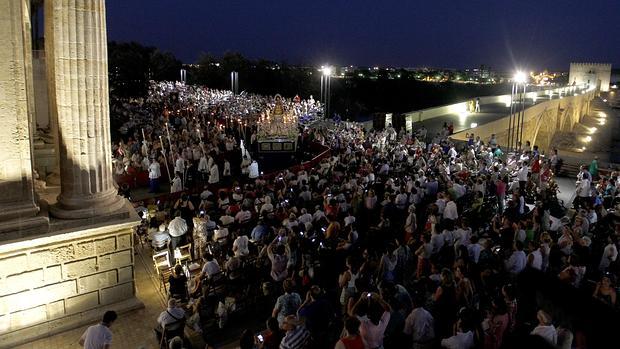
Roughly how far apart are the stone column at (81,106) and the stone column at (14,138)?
51 centimetres

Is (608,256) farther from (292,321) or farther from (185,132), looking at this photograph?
(185,132)

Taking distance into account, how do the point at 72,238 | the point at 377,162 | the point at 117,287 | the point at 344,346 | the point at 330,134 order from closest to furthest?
the point at 344,346
the point at 72,238
the point at 117,287
the point at 377,162
the point at 330,134

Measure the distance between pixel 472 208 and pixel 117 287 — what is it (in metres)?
8.40

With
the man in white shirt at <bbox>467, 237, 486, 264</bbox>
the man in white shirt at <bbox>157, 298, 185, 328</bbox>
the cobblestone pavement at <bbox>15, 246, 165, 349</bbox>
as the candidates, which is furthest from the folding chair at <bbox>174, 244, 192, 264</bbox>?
the man in white shirt at <bbox>467, 237, 486, 264</bbox>

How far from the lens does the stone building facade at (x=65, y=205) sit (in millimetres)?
7719

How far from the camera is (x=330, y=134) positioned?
25.7 m

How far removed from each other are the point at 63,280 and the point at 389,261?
5235mm

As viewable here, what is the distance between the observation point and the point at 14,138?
780 centimetres

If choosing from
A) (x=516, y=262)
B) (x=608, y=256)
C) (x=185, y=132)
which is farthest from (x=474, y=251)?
(x=185, y=132)

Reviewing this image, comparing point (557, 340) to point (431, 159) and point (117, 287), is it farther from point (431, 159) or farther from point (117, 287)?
point (431, 159)

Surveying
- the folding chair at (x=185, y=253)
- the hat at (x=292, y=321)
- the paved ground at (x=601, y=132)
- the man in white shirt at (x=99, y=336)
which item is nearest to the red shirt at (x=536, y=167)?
the folding chair at (x=185, y=253)

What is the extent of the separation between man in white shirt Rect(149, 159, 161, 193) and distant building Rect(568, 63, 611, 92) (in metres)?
118

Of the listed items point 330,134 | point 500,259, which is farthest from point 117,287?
point 330,134

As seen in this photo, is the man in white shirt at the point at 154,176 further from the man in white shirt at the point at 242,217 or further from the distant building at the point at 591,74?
the distant building at the point at 591,74
